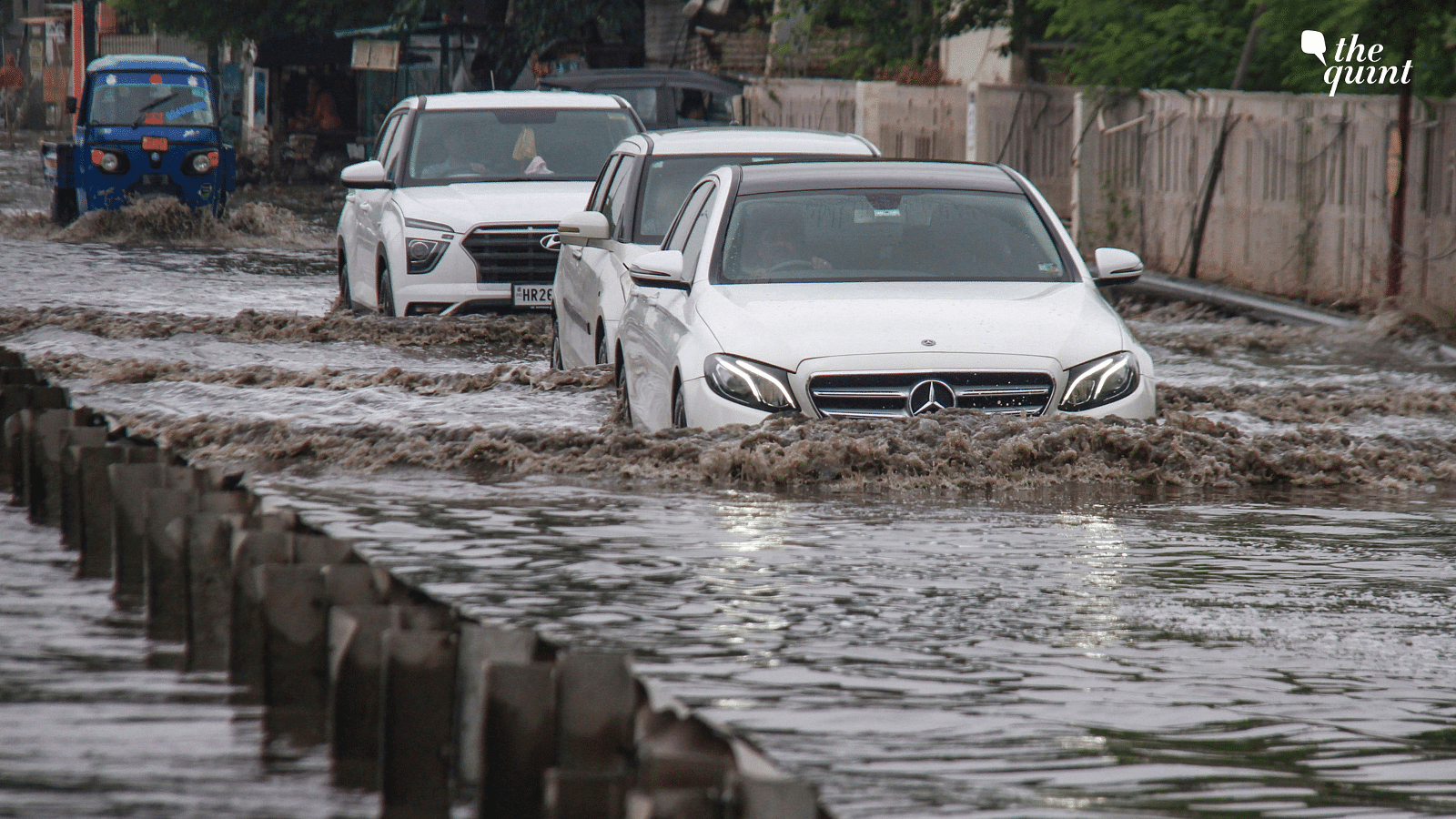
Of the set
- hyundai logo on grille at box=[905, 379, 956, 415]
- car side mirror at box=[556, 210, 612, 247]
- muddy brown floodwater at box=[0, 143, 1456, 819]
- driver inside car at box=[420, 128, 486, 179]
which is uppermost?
driver inside car at box=[420, 128, 486, 179]

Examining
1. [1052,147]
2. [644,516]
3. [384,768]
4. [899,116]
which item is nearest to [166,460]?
[644,516]

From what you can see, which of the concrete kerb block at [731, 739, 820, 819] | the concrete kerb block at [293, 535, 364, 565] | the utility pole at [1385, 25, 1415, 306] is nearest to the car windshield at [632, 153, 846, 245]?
the utility pole at [1385, 25, 1415, 306]

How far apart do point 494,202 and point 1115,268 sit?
244 inches

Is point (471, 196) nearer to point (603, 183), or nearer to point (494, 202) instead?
point (494, 202)

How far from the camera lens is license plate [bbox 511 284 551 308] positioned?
48.7 feet

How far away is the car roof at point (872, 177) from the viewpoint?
980 cm

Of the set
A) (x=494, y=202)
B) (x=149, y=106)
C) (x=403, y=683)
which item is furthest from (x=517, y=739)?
(x=149, y=106)

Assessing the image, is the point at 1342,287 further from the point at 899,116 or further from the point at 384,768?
the point at 384,768

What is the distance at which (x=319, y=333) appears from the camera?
15.4m

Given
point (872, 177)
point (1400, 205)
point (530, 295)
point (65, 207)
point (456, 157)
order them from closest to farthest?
point (872, 177) → point (530, 295) → point (456, 157) → point (1400, 205) → point (65, 207)

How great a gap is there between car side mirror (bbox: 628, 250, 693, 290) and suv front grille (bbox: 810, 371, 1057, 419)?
45.8 inches

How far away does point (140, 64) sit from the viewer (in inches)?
1125

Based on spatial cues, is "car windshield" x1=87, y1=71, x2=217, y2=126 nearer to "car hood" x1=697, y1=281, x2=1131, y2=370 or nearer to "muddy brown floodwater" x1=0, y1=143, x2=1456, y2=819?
"muddy brown floodwater" x1=0, y1=143, x2=1456, y2=819

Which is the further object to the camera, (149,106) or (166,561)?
(149,106)
